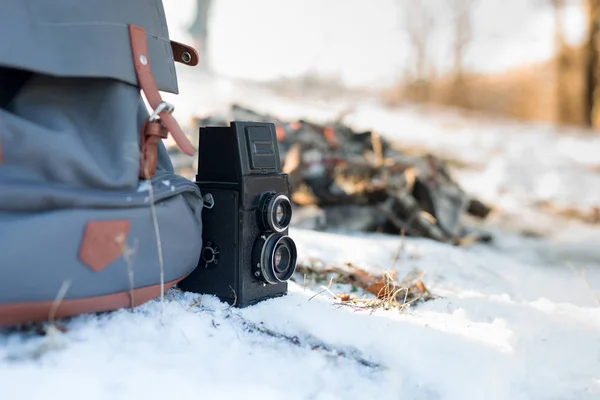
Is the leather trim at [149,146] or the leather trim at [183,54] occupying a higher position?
the leather trim at [183,54]

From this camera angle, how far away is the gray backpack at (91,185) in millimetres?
1442

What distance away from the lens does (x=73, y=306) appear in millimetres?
1531

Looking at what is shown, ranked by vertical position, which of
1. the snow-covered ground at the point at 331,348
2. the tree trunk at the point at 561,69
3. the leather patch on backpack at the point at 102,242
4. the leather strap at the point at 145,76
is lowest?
the snow-covered ground at the point at 331,348

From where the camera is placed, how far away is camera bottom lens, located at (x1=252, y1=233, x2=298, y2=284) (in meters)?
1.94

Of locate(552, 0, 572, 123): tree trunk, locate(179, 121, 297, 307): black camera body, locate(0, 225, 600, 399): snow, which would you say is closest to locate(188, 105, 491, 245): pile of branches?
locate(0, 225, 600, 399): snow

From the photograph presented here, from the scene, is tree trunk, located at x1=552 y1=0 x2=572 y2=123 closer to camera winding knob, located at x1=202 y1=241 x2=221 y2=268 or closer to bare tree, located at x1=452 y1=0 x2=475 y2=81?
bare tree, located at x1=452 y1=0 x2=475 y2=81

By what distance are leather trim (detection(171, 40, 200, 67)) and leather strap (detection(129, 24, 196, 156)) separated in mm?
265

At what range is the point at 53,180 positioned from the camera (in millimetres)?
1527

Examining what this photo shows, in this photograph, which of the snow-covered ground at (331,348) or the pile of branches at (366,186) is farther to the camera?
the pile of branches at (366,186)

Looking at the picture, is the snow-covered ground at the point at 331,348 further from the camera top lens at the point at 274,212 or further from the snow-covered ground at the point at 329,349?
the camera top lens at the point at 274,212

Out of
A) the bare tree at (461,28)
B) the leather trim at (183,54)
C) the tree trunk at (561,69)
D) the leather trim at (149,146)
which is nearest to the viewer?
the leather trim at (149,146)

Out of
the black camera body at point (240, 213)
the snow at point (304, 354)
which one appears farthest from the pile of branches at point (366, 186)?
the black camera body at point (240, 213)

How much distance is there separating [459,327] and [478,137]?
303 inches

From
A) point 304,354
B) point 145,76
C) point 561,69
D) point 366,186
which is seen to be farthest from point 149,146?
point 561,69
